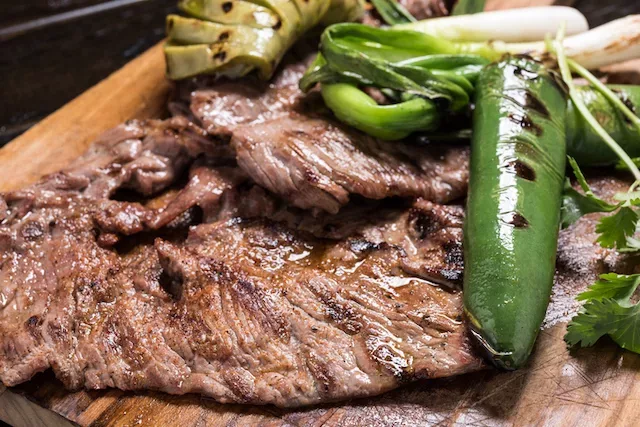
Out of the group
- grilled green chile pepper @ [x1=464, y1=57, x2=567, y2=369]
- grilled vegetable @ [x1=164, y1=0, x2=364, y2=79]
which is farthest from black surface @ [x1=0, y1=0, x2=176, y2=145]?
grilled green chile pepper @ [x1=464, y1=57, x2=567, y2=369]

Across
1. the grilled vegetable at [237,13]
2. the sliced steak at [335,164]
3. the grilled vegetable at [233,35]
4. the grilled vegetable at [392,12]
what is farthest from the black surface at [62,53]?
the sliced steak at [335,164]

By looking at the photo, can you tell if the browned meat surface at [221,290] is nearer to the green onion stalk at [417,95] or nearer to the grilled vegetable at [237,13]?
the green onion stalk at [417,95]

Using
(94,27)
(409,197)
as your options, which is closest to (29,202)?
(409,197)

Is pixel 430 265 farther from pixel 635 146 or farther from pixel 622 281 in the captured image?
pixel 635 146

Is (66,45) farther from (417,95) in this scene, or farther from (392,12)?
(417,95)

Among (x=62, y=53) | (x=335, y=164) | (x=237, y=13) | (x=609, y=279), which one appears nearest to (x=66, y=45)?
(x=62, y=53)

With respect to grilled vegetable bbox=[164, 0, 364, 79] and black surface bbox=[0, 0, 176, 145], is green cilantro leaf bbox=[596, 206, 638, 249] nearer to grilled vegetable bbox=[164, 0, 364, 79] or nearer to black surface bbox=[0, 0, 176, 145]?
grilled vegetable bbox=[164, 0, 364, 79]
